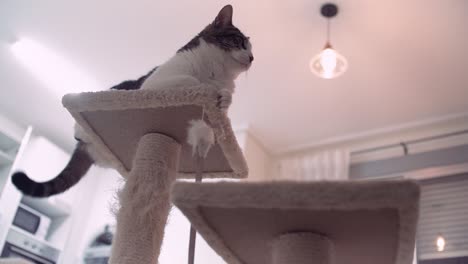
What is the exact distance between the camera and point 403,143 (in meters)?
2.60

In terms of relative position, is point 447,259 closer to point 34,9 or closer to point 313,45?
point 313,45

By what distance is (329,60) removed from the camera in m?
1.92

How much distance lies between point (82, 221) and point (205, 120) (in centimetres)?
237

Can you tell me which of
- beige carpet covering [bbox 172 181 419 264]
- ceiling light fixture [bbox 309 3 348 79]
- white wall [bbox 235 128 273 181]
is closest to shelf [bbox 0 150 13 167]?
white wall [bbox 235 128 273 181]

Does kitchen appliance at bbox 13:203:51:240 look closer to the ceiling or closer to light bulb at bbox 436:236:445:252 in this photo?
the ceiling

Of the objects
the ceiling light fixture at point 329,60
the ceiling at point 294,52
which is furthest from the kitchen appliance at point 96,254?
the ceiling light fixture at point 329,60

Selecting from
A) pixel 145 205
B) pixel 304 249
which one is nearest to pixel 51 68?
pixel 145 205

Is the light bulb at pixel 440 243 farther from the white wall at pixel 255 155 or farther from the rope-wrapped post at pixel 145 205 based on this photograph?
the rope-wrapped post at pixel 145 205

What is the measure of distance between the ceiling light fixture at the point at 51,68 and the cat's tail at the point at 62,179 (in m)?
1.30

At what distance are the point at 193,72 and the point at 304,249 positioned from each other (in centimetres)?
57

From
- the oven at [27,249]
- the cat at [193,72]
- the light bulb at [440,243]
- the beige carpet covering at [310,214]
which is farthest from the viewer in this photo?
the oven at [27,249]

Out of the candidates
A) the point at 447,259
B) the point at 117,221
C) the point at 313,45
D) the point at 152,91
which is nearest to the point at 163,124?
the point at 152,91

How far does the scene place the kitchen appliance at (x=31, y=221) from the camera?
2727 mm

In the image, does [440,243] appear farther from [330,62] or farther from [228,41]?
[228,41]
